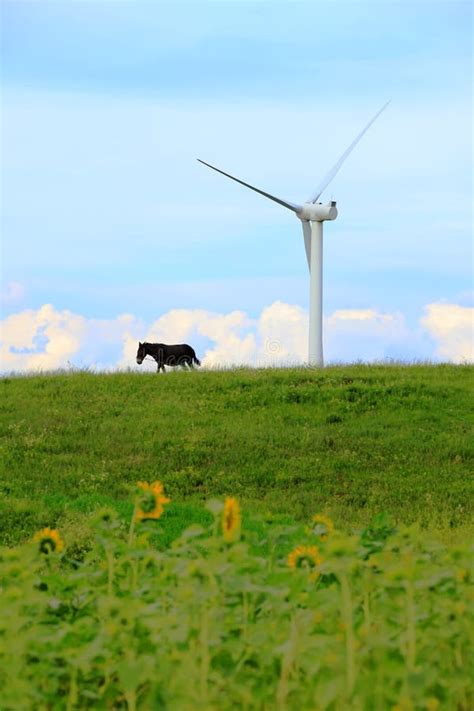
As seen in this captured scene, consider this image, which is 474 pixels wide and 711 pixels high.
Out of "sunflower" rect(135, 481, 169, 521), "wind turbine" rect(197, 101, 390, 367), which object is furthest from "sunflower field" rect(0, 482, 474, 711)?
"wind turbine" rect(197, 101, 390, 367)

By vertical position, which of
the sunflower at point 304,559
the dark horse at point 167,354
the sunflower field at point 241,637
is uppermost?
the dark horse at point 167,354

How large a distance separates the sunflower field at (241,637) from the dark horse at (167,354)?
67.7 feet

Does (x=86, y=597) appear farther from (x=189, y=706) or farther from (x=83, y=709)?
(x=189, y=706)

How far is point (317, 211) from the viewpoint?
87.1 feet

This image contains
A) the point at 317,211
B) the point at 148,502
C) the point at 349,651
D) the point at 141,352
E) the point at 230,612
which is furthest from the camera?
the point at 317,211

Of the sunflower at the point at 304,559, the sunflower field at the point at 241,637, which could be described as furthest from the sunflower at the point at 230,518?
the sunflower at the point at 304,559

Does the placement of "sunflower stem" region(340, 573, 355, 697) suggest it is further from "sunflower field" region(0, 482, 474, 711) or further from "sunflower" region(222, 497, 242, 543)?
"sunflower" region(222, 497, 242, 543)

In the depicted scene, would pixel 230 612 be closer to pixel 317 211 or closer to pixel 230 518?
pixel 230 518

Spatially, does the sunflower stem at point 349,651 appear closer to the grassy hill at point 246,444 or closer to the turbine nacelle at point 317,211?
the grassy hill at point 246,444

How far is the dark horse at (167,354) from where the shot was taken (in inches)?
1004

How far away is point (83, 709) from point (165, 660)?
0.41 m

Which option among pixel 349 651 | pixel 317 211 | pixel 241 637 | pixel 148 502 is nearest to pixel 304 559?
pixel 148 502

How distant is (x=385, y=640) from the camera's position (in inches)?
145

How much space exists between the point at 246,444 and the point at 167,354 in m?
9.65
